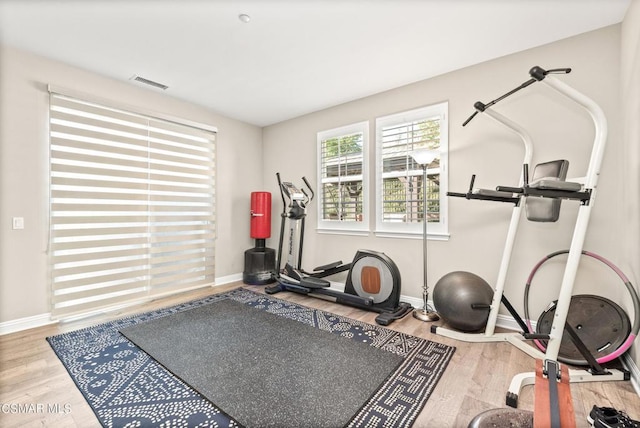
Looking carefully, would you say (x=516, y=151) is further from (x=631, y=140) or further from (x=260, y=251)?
(x=260, y=251)

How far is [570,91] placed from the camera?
1770 millimetres

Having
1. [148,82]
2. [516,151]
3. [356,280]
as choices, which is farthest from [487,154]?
[148,82]

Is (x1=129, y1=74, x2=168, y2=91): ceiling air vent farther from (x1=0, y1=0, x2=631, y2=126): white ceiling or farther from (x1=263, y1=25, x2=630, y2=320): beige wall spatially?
(x1=263, y1=25, x2=630, y2=320): beige wall

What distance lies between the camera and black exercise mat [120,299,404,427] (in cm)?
160

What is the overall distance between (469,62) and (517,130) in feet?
3.30

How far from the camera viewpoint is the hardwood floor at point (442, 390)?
5.08 ft

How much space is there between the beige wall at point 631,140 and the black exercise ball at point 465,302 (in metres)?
0.93

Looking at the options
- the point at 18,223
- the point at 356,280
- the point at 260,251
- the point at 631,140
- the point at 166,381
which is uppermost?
the point at 631,140

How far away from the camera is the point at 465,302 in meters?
2.50

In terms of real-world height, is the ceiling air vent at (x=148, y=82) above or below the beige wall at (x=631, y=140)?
above

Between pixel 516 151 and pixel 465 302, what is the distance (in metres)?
1.60

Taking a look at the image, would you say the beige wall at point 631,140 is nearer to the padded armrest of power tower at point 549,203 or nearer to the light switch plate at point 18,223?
the padded armrest of power tower at point 549,203

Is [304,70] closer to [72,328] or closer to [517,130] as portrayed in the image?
[517,130]

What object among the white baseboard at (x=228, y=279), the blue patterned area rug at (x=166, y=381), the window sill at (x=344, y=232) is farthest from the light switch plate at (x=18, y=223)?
the window sill at (x=344, y=232)
